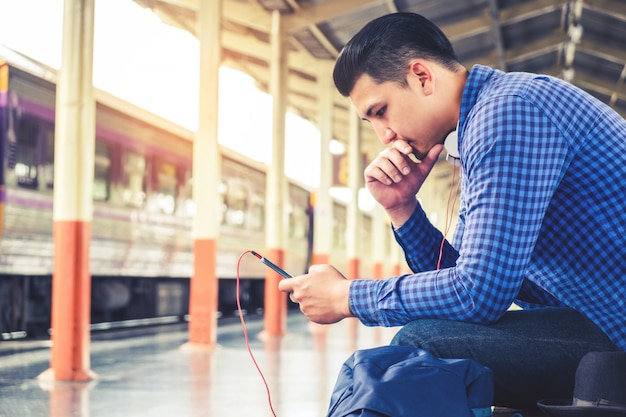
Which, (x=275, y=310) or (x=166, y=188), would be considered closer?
(x=275, y=310)

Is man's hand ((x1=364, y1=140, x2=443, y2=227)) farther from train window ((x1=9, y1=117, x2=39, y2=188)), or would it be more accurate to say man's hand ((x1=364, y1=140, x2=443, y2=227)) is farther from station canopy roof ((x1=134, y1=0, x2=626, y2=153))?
station canopy roof ((x1=134, y1=0, x2=626, y2=153))

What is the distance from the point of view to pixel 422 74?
5.87ft

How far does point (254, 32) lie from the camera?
12.3 m

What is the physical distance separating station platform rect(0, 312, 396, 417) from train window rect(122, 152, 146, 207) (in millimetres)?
1803

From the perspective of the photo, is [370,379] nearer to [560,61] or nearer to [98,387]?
[98,387]

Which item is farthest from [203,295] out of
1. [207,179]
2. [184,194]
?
[184,194]

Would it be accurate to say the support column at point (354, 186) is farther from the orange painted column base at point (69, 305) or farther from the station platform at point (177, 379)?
the orange painted column base at point (69, 305)

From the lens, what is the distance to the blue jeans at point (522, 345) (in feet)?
5.48

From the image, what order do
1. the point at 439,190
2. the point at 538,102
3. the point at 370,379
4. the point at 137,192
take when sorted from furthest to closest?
the point at 439,190 → the point at 137,192 → the point at 538,102 → the point at 370,379

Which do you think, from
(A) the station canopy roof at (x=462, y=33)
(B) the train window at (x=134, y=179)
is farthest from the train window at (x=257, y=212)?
(B) the train window at (x=134, y=179)

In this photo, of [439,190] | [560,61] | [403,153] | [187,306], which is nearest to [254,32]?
[187,306]

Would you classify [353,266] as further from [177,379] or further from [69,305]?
[69,305]

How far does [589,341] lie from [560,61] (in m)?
16.3

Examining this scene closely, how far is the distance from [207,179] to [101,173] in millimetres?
2021
